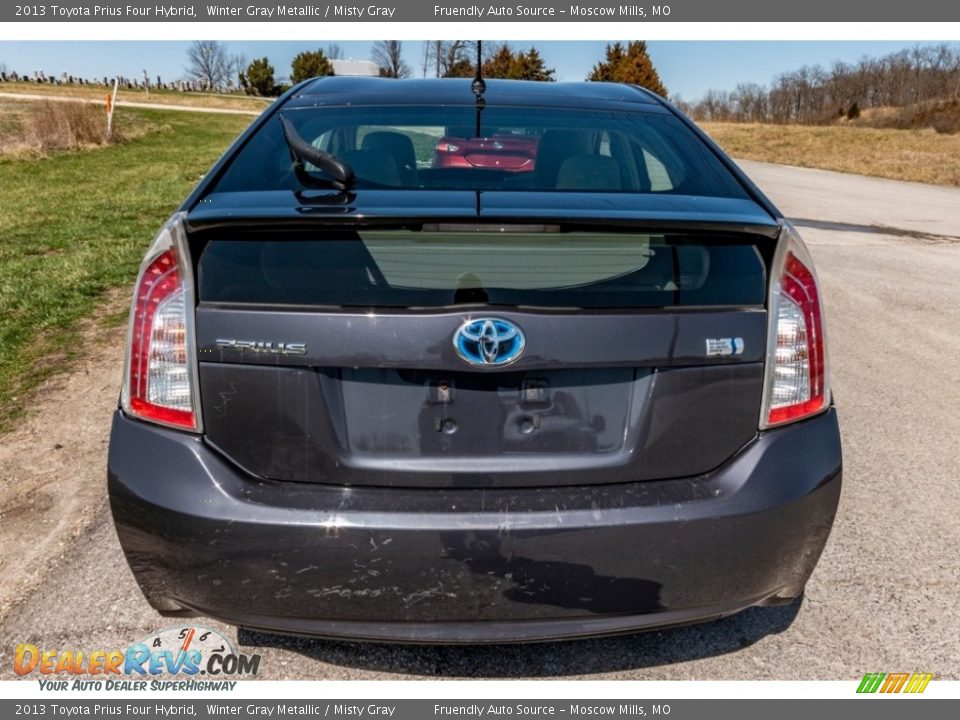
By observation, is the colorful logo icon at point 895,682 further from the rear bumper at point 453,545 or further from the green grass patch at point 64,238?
the green grass patch at point 64,238

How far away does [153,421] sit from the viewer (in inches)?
79.9

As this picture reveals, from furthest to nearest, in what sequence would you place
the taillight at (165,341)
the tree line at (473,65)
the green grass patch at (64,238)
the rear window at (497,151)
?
1. the tree line at (473,65)
2. the green grass patch at (64,238)
3. the rear window at (497,151)
4. the taillight at (165,341)

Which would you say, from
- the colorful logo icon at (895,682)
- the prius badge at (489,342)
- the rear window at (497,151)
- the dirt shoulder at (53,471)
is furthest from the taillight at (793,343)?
the dirt shoulder at (53,471)

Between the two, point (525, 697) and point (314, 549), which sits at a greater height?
point (314, 549)

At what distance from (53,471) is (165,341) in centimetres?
196

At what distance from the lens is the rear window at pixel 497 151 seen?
2.35 metres

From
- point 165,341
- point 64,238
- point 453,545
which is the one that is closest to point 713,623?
point 453,545

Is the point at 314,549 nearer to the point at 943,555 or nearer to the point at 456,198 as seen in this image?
the point at 456,198

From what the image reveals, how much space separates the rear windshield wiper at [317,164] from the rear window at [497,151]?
31 mm

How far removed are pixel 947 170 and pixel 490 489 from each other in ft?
93.4

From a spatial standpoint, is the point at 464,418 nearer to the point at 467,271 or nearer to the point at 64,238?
the point at 467,271

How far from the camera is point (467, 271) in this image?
190cm

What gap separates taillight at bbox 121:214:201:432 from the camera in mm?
1967
